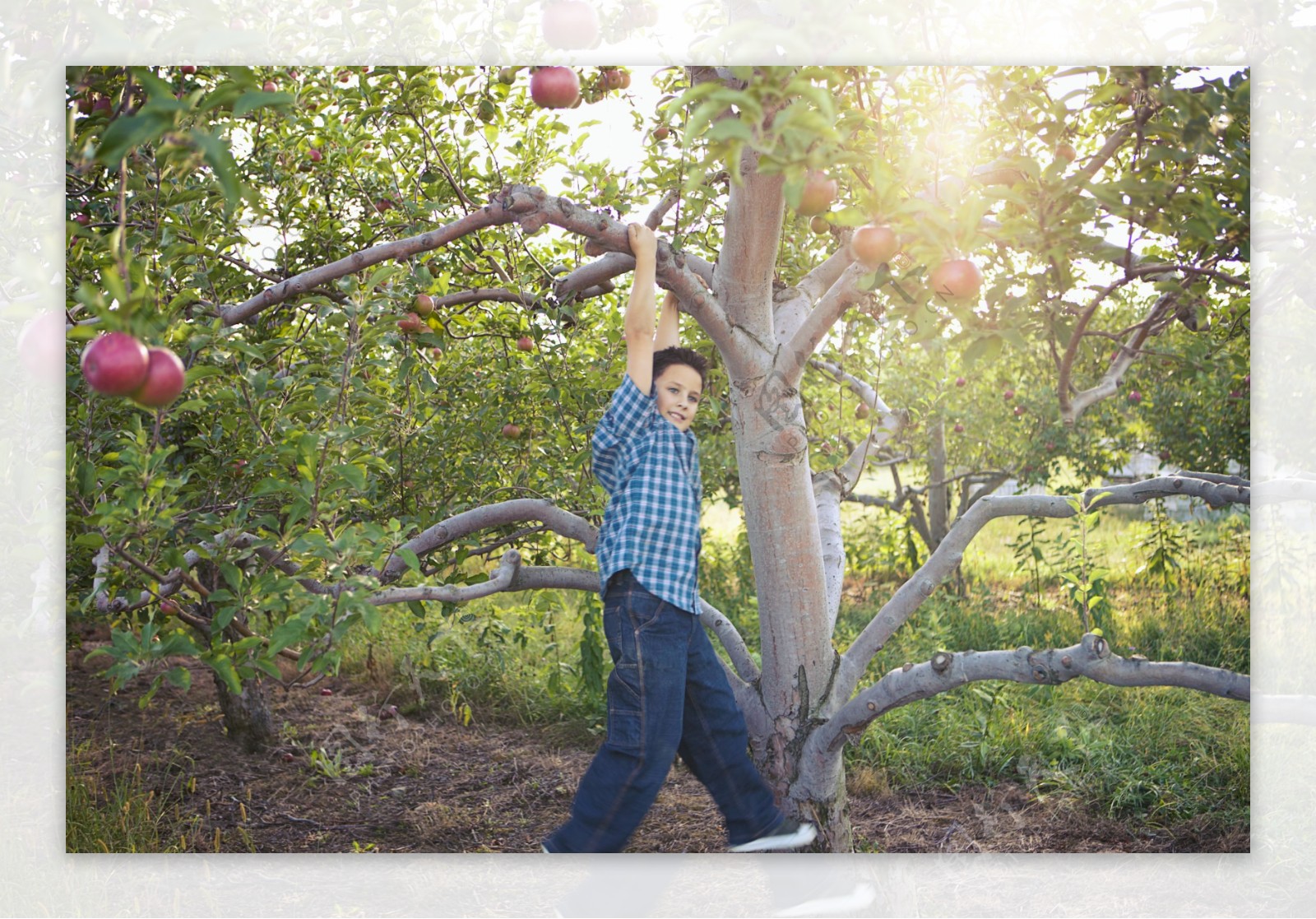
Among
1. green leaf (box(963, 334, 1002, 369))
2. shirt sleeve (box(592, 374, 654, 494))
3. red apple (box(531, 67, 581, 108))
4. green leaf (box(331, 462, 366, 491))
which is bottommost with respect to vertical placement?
green leaf (box(331, 462, 366, 491))

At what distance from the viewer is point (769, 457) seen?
2.41 m

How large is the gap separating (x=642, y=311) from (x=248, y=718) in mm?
2082

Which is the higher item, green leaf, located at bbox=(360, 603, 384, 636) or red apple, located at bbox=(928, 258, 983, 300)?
red apple, located at bbox=(928, 258, 983, 300)

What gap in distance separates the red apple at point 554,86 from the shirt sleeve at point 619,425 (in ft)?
1.87

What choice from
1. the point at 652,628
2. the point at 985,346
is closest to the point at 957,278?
the point at 985,346

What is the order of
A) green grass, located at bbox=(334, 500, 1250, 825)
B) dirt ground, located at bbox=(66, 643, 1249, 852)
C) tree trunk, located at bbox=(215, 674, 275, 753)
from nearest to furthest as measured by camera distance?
1. dirt ground, located at bbox=(66, 643, 1249, 852)
2. green grass, located at bbox=(334, 500, 1250, 825)
3. tree trunk, located at bbox=(215, 674, 275, 753)

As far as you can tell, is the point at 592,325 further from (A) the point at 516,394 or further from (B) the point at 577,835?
(B) the point at 577,835

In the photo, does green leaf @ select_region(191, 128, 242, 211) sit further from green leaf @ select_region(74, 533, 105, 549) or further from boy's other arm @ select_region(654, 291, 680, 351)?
boy's other arm @ select_region(654, 291, 680, 351)

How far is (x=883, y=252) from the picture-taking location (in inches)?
68.9

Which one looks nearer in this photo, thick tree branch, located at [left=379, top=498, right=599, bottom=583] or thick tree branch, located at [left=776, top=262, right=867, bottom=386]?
thick tree branch, located at [left=776, top=262, right=867, bottom=386]

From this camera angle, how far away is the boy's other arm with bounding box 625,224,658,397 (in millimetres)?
2041

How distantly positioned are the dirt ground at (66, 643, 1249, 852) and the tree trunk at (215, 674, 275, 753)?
1.6 inches

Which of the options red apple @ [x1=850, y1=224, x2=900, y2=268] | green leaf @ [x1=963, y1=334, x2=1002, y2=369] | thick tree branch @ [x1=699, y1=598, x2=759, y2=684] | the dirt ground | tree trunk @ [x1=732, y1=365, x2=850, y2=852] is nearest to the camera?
green leaf @ [x1=963, y1=334, x2=1002, y2=369]

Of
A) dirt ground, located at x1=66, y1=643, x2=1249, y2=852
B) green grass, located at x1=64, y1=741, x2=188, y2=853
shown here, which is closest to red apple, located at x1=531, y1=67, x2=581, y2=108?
dirt ground, located at x1=66, y1=643, x2=1249, y2=852
